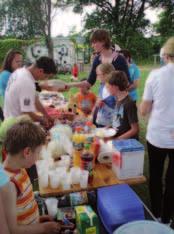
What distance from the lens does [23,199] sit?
1.57 metres

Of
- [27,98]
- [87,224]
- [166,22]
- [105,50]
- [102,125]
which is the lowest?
[87,224]

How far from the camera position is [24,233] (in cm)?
150

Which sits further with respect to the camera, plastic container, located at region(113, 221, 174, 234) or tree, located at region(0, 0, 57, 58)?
tree, located at region(0, 0, 57, 58)

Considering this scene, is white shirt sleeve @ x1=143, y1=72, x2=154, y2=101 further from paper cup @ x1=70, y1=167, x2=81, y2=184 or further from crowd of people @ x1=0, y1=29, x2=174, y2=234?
paper cup @ x1=70, y1=167, x2=81, y2=184

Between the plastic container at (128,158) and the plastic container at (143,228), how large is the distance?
0.42 m

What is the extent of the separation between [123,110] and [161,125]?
37cm

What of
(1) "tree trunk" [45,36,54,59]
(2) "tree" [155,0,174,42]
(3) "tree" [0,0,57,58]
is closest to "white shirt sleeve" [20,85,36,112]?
(1) "tree trunk" [45,36,54,59]

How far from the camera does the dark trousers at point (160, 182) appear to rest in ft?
7.89

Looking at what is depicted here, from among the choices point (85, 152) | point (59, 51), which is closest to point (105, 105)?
point (85, 152)

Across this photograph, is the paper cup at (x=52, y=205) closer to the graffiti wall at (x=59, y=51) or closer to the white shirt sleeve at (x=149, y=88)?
the white shirt sleeve at (x=149, y=88)

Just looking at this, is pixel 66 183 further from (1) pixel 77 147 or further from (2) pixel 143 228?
(2) pixel 143 228

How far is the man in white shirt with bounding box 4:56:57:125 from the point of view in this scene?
2752 mm

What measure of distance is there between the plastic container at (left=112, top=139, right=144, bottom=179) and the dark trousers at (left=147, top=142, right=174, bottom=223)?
423 millimetres

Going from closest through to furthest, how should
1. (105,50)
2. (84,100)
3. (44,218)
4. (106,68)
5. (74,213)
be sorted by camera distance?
(44,218), (74,213), (106,68), (105,50), (84,100)
